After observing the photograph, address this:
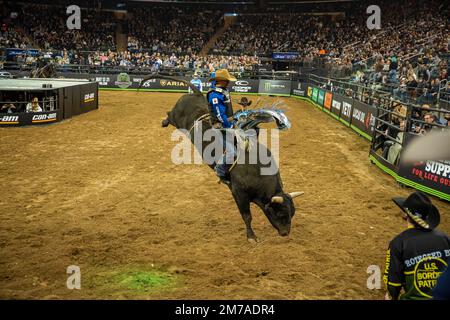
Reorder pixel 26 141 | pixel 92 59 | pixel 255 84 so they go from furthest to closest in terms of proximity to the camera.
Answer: pixel 92 59, pixel 255 84, pixel 26 141

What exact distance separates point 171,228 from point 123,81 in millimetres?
23059

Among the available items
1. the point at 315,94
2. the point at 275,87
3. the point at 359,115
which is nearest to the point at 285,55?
the point at 275,87

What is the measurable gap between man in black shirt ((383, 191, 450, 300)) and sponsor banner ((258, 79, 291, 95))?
80.9 feet

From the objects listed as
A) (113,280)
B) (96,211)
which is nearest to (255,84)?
(96,211)

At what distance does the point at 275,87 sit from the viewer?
27172mm

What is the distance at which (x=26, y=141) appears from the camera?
1158 cm

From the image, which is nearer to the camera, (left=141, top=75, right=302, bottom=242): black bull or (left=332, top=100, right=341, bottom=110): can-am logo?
(left=141, top=75, right=302, bottom=242): black bull

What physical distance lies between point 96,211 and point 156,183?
1840 mm

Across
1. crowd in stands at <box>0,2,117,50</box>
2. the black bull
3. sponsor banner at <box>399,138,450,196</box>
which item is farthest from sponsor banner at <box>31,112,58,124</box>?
crowd in stands at <box>0,2,117,50</box>

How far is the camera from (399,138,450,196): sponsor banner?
303 inches

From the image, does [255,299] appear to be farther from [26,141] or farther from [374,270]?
[26,141]

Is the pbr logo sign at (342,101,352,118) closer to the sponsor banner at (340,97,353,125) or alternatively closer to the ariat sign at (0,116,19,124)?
the sponsor banner at (340,97,353,125)

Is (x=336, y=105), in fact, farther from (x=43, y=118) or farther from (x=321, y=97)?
(x=43, y=118)
